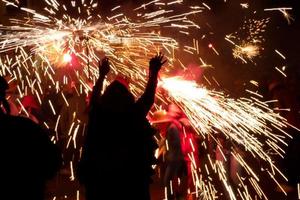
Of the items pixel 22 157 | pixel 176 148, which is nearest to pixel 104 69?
pixel 22 157

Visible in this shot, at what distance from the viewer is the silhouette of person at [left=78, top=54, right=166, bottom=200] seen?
13.8ft

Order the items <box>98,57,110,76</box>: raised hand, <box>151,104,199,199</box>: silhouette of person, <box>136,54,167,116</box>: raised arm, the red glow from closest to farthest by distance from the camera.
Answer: <box>136,54,167,116</box>: raised arm, <box>98,57,110,76</box>: raised hand, <box>151,104,199,199</box>: silhouette of person, the red glow

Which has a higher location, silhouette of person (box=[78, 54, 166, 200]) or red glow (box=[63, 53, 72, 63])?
silhouette of person (box=[78, 54, 166, 200])

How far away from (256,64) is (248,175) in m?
15.1

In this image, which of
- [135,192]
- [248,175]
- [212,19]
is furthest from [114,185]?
[212,19]

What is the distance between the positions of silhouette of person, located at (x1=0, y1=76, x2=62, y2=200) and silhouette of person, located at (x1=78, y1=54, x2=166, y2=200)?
116cm

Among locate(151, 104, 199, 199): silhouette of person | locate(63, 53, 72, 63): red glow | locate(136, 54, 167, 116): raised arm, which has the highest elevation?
locate(136, 54, 167, 116): raised arm

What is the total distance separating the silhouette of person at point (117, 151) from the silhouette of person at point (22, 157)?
1.16m

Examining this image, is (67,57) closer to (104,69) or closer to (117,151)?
(104,69)

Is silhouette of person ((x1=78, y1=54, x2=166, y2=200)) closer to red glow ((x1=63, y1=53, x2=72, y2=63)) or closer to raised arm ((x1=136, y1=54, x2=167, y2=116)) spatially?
raised arm ((x1=136, y1=54, x2=167, y2=116))

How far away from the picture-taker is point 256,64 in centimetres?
2398

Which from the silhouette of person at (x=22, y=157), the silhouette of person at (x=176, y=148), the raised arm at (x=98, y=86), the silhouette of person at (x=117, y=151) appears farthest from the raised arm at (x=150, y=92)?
the silhouette of person at (x=176, y=148)

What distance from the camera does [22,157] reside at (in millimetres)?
3033

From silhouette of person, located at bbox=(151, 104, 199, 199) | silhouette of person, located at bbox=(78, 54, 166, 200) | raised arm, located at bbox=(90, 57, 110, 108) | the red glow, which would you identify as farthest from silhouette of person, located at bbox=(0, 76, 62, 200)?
the red glow
